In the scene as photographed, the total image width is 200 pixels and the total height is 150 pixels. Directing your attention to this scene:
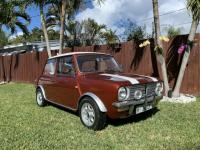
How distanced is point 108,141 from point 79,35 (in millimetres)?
23962

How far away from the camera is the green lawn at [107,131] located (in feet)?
20.8

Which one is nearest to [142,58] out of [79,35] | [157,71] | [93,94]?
[157,71]

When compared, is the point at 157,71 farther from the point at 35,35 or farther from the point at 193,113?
the point at 35,35

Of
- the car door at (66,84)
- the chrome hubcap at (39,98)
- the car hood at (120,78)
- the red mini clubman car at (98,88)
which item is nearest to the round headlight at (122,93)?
the red mini clubman car at (98,88)

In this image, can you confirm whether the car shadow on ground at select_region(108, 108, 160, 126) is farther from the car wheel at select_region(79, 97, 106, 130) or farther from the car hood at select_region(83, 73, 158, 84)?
the car hood at select_region(83, 73, 158, 84)

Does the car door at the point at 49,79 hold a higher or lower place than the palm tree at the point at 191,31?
lower

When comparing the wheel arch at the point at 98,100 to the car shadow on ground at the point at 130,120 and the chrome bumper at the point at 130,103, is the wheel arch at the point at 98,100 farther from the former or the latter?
the car shadow on ground at the point at 130,120

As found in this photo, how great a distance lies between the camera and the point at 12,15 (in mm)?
20344

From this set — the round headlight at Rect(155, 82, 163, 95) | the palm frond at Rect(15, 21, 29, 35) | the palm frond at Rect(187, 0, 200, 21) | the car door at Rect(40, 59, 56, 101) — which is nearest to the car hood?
the round headlight at Rect(155, 82, 163, 95)

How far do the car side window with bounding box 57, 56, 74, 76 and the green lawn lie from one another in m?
1.13

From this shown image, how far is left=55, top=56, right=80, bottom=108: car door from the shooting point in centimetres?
812

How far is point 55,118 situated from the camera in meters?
8.72

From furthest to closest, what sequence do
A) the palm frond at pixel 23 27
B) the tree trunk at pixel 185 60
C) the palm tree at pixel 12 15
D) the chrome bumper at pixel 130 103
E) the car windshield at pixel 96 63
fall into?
the palm frond at pixel 23 27 → the palm tree at pixel 12 15 → the tree trunk at pixel 185 60 → the car windshield at pixel 96 63 → the chrome bumper at pixel 130 103

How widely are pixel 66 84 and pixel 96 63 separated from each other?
899 mm
